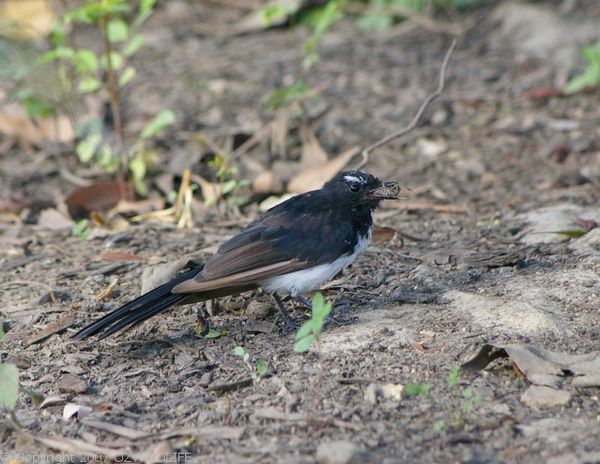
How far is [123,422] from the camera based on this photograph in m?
4.39

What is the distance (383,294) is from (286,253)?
0.69 metres

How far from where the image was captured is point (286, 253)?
18.0ft

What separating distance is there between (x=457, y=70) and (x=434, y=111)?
37.0 inches

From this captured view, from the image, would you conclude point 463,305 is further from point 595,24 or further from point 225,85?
point 595,24

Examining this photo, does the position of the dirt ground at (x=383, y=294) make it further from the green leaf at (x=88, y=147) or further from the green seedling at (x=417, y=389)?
the green leaf at (x=88, y=147)

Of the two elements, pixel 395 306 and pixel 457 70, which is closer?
pixel 395 306

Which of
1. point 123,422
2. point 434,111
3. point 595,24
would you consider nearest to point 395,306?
point 123,422

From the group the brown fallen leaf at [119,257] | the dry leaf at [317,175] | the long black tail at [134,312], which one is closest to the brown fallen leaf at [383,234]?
the dry leaf at [317,175]

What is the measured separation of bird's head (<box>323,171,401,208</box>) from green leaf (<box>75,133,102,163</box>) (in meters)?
2.95

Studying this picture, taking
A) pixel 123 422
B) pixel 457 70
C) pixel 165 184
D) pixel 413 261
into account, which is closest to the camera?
pixel 123 422

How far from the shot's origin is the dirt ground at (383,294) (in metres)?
4.12

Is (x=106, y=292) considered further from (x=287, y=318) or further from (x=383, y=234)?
(x=383, y=234)

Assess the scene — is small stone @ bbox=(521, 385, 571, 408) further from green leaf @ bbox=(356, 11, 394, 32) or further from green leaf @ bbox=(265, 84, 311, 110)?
green leaf @ bbox=(356, 11, 394, 32)

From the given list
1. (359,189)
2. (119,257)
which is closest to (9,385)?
(119,257)
